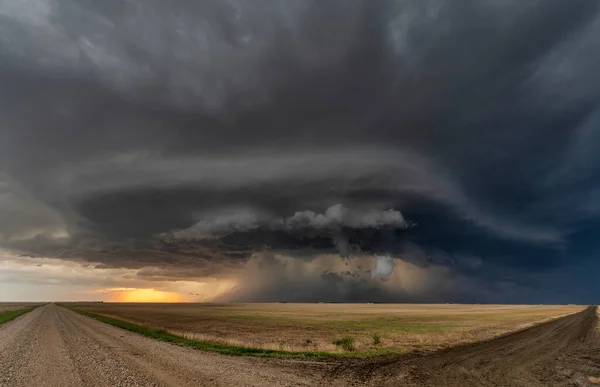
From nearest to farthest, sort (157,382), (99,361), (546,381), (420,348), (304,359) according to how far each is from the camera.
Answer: (157,382) → (546,381) → (99,361) → (304,359) → (420,348)

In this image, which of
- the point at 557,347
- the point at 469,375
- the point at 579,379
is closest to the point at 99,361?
the point at 469,375

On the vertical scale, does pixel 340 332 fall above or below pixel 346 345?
below

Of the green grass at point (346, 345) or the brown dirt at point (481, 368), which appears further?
the green grass at point (346, 345)

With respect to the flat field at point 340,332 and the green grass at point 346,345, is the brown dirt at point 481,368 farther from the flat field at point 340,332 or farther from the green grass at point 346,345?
the green grass at point 346,345

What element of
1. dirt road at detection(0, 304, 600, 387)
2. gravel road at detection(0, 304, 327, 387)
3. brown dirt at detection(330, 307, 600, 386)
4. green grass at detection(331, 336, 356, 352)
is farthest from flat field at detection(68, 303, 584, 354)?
gravel road at detection(0, 304, 327, 387)

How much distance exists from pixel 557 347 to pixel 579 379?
17637 mm

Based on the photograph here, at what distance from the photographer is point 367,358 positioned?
28906mm

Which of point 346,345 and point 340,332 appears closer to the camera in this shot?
point 346,345

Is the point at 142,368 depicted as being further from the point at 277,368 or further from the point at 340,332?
the point at 340,332

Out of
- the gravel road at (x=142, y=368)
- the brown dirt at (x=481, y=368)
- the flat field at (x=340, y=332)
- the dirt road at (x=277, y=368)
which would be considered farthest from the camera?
the flat field at (x=340, y=332)

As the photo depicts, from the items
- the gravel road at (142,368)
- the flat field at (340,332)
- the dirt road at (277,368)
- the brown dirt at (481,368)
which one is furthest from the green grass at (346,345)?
the gravel road at (142,368)

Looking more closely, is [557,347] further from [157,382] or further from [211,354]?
[157,382]

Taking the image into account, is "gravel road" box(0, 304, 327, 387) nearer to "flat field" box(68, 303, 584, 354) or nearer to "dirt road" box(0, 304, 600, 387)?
"dirt road" box(0, 304, 600, 387)

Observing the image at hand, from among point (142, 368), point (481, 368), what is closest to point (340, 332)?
point (481, 368)
